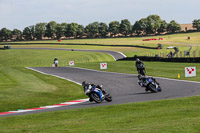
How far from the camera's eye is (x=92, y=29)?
192375 mm

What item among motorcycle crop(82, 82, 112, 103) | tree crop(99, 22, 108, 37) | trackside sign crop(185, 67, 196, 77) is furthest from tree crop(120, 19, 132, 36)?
motorcycle crop(82, 82, 112, 103)

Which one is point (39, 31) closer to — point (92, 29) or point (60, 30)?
point (60, 30)

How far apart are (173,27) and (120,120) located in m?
169

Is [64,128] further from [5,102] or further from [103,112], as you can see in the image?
[5,102]

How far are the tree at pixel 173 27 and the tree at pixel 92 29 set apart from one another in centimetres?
3831

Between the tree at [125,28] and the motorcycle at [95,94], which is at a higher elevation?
the tree at [125,28]

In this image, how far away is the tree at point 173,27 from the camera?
172 metres

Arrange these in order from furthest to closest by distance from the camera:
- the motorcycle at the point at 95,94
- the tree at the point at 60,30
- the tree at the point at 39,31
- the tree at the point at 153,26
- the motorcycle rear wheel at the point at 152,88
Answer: the tree at the point at 39,31, the tree at the point at 60,30, the tree at the point at 153,26, the motorcycle rear wheel at the point at 152,88, the motorcycle at the point at 95,94

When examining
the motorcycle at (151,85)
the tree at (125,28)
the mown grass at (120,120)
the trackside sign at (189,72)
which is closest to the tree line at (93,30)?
A: the tree at (125,28)

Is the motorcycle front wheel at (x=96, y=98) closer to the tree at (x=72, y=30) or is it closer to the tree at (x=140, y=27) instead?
the tree at (x=140, y=27)

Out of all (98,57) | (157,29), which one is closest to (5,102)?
(98,57)

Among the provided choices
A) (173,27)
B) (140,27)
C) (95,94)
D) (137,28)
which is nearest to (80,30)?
(137,28)

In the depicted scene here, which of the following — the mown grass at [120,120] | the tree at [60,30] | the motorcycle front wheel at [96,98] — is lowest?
the motorcycle front wheel at [96,98]

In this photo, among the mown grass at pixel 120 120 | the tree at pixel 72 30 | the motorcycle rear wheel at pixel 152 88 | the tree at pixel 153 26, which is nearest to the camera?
the mown grass at pixel 120 120
